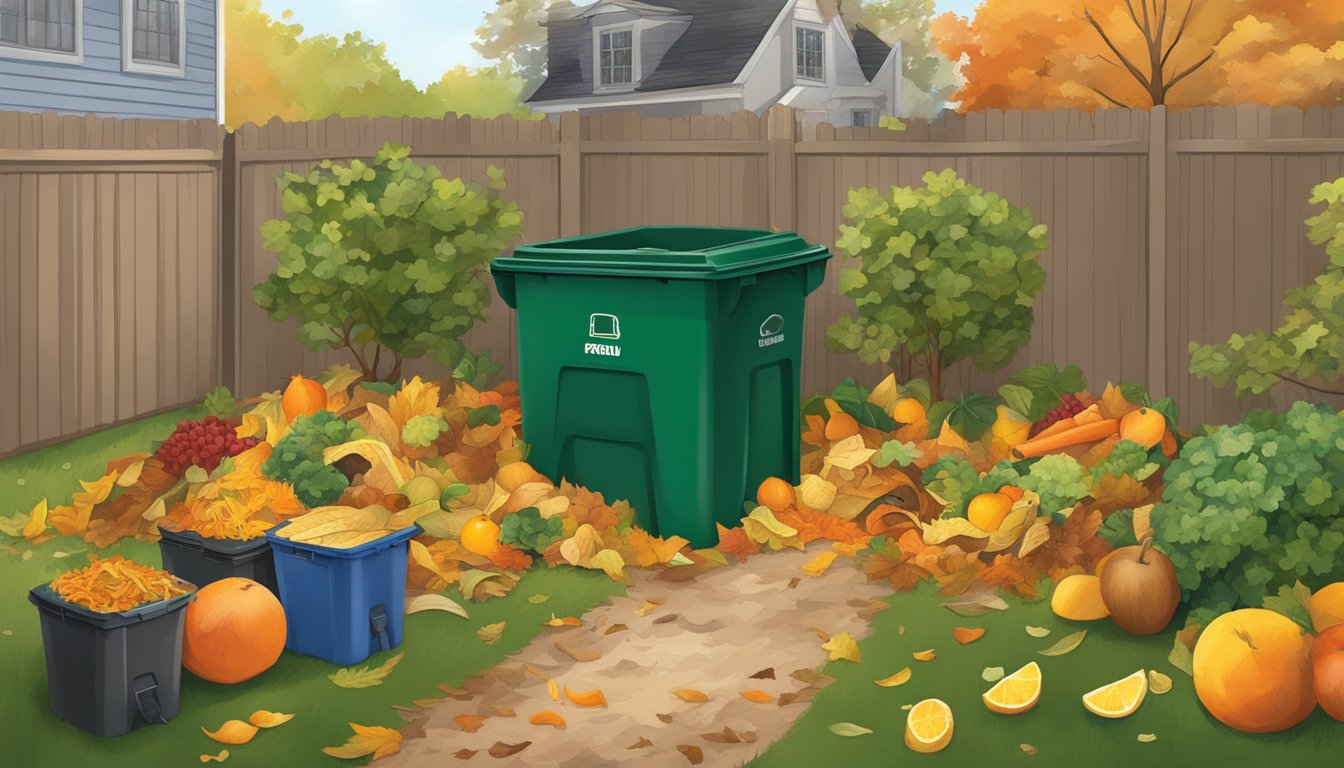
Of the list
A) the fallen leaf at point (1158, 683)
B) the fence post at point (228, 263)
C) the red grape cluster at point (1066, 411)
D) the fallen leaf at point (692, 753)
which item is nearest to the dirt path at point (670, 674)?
the fallen leaf at point (692, 753)

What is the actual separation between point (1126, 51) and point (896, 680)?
67.8 ft

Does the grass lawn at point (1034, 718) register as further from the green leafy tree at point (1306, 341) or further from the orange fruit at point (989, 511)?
the green leafy tree at point (1306, 341)

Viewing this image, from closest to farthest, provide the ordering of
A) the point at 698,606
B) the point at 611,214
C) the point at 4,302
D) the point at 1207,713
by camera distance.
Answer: the point at 1207,713 → the point at 698,606 → the point at 4,302 → the point at 611,214

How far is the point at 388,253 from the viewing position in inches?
313

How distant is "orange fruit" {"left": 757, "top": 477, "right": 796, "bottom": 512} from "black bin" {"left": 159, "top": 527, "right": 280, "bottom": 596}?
221 centimetres

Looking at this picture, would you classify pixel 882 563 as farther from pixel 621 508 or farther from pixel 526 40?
pixel 526 40

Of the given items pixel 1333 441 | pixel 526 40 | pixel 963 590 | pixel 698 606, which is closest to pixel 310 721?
pixel 698 606

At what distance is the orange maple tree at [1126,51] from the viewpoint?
837 inches

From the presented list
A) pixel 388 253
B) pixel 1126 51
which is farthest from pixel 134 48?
pixel 1126 51

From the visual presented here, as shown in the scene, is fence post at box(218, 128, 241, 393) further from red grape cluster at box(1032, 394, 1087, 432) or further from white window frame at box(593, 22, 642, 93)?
white window frame at box(593, 22, 642, 93)

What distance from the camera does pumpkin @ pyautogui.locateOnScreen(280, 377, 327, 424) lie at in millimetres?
7391

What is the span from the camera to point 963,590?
5.31 metres

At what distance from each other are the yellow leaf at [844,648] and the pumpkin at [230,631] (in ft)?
5.94

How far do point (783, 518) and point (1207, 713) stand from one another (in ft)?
7.53
